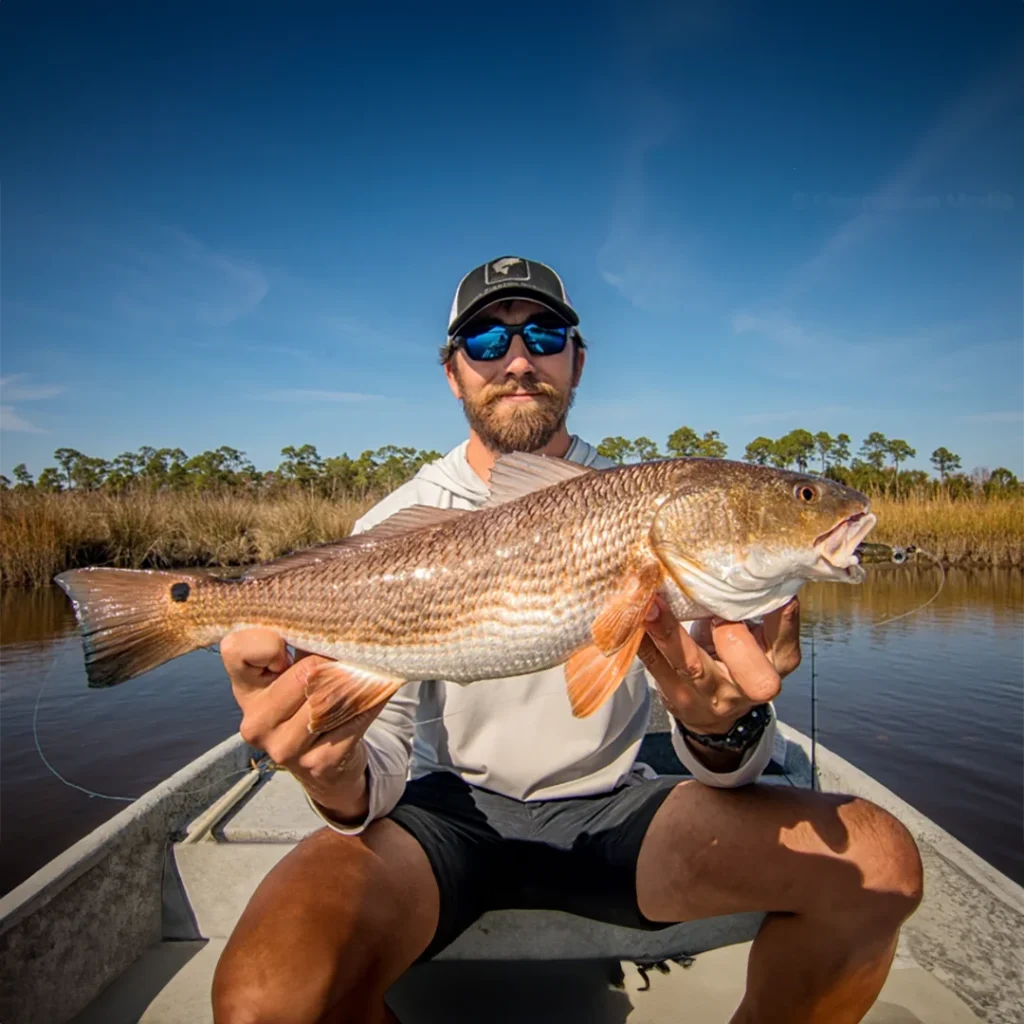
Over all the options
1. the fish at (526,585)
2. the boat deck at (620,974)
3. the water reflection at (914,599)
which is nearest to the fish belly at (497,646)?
the fish at (526,585)

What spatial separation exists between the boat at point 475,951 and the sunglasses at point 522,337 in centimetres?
286

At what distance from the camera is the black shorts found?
262 cm

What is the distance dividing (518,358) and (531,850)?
2.51 m

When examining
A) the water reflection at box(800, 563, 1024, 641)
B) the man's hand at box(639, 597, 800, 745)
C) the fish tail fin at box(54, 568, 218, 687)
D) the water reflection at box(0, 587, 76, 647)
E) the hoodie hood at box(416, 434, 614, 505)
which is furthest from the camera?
the water reflection at box(800, 563, 1024, 641)

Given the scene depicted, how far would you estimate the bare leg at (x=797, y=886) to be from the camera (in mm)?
2340

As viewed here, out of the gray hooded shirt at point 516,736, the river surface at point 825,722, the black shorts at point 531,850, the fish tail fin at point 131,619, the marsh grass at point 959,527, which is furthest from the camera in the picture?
the marsh grass at point 959,527

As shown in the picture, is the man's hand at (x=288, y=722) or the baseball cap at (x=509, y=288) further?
the baseball cap at (x=509, y=288)

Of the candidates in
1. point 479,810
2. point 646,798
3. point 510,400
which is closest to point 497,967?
point 479,810

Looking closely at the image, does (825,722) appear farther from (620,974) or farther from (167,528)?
(167,528)

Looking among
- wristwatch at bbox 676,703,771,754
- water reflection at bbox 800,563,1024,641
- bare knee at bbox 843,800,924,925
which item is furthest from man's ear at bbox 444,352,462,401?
water reflection at bbox 800,563,1024,641

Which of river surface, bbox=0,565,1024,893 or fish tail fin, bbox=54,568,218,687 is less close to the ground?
fish tail fin, bbox=54,568,218,687

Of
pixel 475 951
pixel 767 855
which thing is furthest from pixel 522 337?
pixel 475 951

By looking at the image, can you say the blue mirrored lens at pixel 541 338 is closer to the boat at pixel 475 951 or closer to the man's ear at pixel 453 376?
the man's ear at pixel 453 376

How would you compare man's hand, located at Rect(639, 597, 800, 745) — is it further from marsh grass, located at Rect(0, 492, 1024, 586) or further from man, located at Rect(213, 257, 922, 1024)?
marsh grass, located at Rect(0, 492, 1024, 586)
